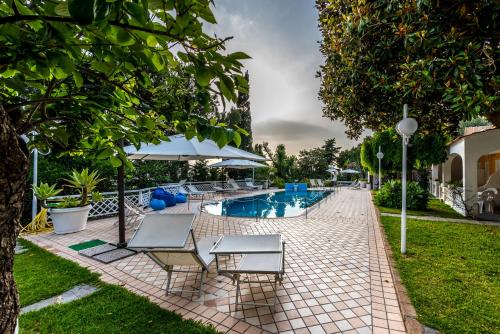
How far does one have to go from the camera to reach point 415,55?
332cm

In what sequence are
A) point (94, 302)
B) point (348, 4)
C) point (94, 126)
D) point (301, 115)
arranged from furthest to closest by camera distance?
point (301, 115) < point (348, 4) < point (94, 302) < point (94, 126)

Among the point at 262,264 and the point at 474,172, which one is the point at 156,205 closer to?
the point at 262,264

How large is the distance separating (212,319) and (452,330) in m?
2.80

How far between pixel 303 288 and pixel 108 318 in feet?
8.88

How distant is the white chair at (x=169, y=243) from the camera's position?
10.8 ft

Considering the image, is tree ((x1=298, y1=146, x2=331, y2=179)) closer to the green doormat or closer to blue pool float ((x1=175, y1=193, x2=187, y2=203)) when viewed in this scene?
blue pool float ((x1=175, y1=193, x2=187, y2=203))

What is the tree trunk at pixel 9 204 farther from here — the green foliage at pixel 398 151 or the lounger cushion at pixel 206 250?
the green foliage at pixel 398 151

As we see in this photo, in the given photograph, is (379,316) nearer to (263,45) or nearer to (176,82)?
(176,82)

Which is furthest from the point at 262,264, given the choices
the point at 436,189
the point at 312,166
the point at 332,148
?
the point at 332,148

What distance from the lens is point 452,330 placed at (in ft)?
8.59

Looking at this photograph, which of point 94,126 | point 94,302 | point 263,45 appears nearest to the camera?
point 94,126

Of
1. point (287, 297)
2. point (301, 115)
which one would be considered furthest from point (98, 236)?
point (301, 115)

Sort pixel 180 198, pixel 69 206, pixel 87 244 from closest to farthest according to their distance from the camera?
pixel 87 244, pixel 69 206, pixel 180 198

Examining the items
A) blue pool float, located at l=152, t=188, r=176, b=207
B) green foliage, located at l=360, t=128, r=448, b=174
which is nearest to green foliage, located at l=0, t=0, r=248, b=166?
blue pool float, located at l=152, t=188, r=176, b=207
